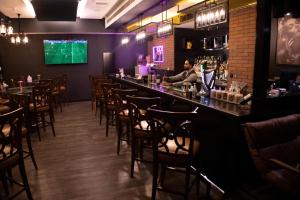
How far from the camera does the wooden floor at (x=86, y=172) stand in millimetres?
2807

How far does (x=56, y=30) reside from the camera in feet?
27.1

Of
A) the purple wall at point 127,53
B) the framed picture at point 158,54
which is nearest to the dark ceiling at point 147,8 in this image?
the framed picture at point 158,54

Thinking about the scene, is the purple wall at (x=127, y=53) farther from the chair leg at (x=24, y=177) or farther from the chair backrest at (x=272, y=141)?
the chair backrest at (x=272, y=141)

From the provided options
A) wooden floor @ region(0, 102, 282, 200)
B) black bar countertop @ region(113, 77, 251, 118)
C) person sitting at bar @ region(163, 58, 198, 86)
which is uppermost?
person sitting at bar @ region(163, 58, 198, 86)

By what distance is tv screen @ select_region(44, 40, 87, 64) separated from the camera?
27.9ft

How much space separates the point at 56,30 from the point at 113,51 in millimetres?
2103

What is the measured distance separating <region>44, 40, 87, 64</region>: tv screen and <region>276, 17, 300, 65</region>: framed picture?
630 cm

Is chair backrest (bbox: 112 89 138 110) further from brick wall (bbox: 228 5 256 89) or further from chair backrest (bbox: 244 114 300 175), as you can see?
brick wall (bbox: 228 5 256 89)

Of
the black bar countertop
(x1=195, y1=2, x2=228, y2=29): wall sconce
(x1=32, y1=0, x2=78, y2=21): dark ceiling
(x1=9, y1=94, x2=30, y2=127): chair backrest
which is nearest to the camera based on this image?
the black bar countertop

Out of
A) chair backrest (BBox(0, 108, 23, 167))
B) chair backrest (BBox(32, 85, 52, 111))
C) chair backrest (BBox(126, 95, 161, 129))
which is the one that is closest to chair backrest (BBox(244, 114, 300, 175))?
chair backrest (BBox(126, 95, 161, 129))

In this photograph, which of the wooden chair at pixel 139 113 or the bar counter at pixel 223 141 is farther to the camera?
the wooden chair at pixel 139 113

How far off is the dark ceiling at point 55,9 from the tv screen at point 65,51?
2278 millimetres

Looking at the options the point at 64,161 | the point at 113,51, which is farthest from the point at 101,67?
the point at 64,161

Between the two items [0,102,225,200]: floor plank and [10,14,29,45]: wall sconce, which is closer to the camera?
[0,102,225,200]: floor plank
